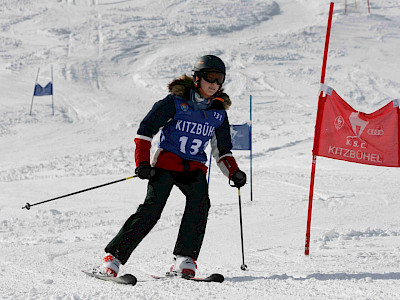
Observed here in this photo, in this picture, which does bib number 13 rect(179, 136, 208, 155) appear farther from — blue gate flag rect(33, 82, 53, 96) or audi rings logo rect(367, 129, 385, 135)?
blue gate flag rect(33, 82, 53, 96)

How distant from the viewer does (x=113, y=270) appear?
141 inches

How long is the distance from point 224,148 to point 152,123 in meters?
0.68

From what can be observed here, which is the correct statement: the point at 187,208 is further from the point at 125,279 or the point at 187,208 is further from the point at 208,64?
the point at 208,64

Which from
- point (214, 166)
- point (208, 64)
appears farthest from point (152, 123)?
point (214, 166)

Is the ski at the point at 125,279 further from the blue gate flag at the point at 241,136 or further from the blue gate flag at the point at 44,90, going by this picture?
the blue gate flag at the point at 44,90

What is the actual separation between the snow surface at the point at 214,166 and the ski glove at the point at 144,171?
0.70 metres

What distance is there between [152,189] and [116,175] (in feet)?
29.0

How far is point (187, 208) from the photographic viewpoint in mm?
3912

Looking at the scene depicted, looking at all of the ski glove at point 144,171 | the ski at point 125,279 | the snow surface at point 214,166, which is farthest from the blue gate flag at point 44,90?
the ski at point 125,279

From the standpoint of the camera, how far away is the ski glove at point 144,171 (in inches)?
140

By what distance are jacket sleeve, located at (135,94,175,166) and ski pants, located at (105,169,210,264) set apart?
0.24 metres

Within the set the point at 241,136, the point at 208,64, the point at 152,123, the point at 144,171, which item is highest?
the point at 208,64

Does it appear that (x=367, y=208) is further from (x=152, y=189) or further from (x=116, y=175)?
(x=116, y=175)

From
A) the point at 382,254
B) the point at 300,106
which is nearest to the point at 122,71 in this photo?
the point at 300,106
